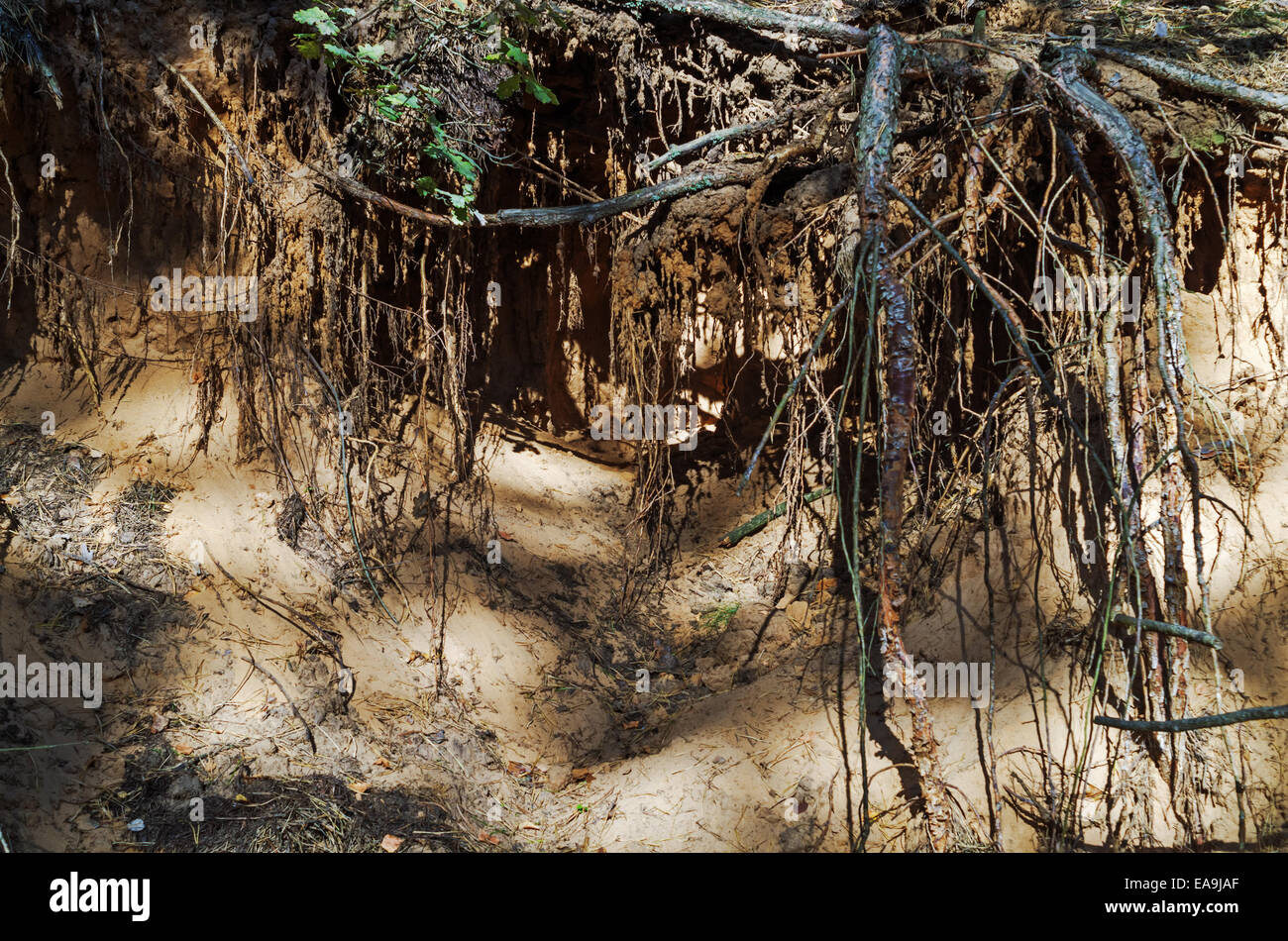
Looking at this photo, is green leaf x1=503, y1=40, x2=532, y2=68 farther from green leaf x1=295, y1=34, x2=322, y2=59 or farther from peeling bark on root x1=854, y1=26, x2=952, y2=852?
peeling bark on root x1=854, y1=26, x2=952, y2=852

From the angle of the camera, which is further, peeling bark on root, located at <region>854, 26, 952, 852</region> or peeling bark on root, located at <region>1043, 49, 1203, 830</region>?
peeling bark on root, located at <region>1043, 49, 1203, 830</region>

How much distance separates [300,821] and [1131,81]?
4602mm

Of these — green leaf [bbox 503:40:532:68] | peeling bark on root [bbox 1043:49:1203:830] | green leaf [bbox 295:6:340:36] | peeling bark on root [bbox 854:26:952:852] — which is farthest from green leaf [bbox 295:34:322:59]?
peeling bark on root [bbox 1043:49:1203:830]

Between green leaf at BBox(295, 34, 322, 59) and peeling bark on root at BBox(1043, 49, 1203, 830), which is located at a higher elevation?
green leaf at BBox(295, 34, 322, 59)

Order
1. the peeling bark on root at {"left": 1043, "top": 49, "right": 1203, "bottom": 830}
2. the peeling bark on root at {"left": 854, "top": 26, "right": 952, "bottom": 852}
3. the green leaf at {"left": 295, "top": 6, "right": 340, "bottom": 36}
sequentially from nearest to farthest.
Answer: the peeling bark on root at {"left": 854, "top": 26, "right": 952, "bottom": 852} < the peeling bark on root at {"left": 1043, "top": 49, "right": 1203, "bottom": 830} < the green leaf at {"left": 295, "top": 6, "right": 340, "bottom": 36}

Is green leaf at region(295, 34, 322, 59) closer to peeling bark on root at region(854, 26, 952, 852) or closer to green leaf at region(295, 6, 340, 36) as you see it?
green leaf at region(295, 6, 340, 36)

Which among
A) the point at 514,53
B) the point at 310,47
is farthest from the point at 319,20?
Result: the point at 514,53

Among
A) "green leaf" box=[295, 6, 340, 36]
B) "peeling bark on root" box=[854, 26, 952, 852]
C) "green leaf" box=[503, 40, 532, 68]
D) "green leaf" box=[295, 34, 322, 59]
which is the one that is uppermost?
"green leaf" box=[295, 6, 340, 36]

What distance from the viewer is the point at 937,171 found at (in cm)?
372

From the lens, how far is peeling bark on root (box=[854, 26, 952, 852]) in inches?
115

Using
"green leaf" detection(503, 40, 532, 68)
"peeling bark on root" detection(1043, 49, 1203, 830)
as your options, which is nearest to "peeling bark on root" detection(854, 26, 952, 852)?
"peeling bark on root" detection(1043, 49, 1203, 830)

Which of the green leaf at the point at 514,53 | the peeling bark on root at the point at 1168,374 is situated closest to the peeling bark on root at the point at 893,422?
the peeling bark on root at the point at 1168,374

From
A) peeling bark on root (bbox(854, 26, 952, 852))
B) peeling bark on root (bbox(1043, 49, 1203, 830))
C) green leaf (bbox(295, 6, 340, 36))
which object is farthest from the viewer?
green leaf (bbox(295, 6, 340, 36))

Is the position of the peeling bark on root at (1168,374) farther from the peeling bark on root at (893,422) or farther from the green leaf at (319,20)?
the green leaf at (319,20)
